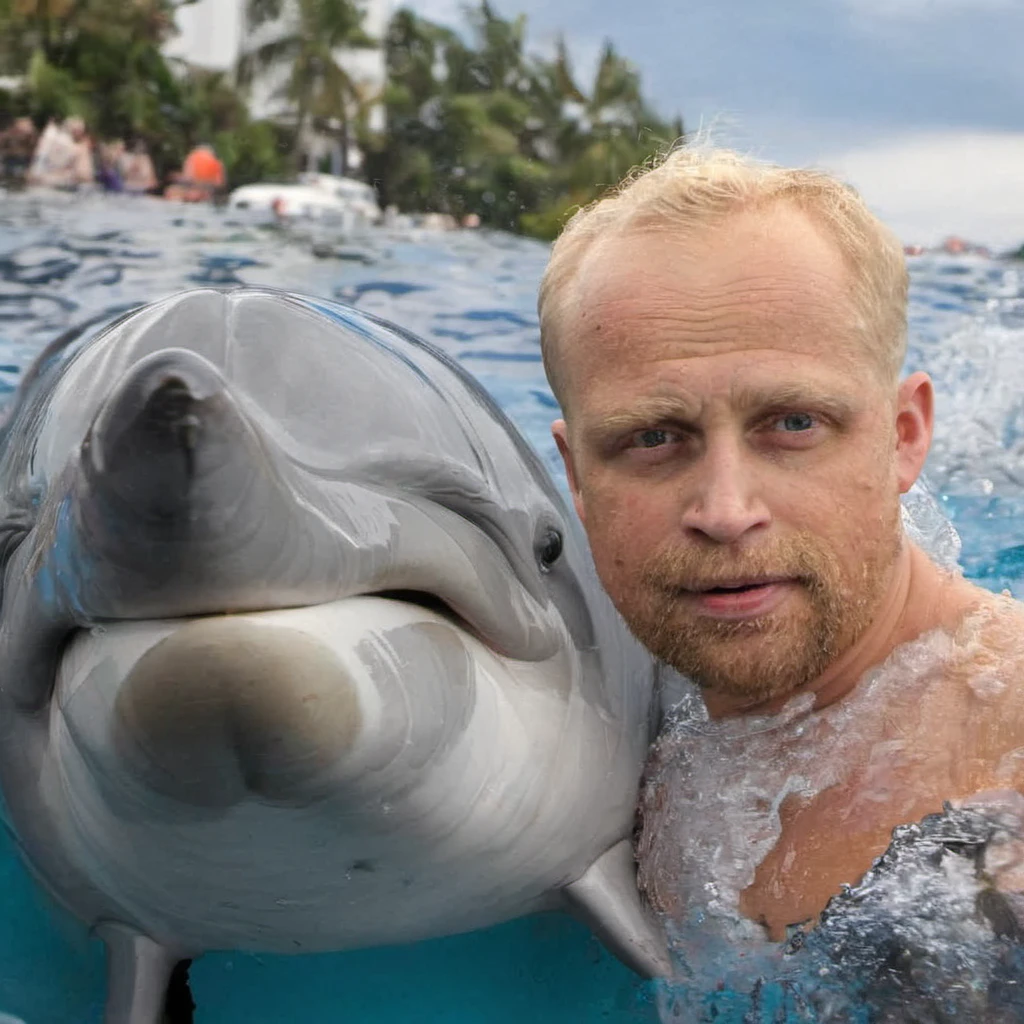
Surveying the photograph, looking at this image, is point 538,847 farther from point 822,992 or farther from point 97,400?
point 97,400

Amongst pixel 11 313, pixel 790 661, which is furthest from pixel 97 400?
pixel 11 313

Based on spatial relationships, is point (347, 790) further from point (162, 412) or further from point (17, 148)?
point (17, 148)

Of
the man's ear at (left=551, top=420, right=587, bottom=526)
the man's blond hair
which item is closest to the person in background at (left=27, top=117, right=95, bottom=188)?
the man's ear at (left=551, top=420, right=587, bottom=526)

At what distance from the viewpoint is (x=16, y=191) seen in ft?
51.9

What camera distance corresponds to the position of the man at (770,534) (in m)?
2.41

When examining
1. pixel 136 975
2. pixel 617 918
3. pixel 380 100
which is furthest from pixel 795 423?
pixel 380 100

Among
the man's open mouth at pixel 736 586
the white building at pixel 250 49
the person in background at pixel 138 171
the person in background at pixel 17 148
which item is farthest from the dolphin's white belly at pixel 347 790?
the white building at pixel 250 49

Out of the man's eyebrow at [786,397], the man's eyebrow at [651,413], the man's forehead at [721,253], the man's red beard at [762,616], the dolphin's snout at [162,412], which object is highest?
the man's forehead at [721,253]

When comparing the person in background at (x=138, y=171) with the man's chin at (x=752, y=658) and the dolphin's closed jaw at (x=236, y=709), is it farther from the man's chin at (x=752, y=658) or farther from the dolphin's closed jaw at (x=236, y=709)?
the dolphin's closed jaw at (x=236, y=709)

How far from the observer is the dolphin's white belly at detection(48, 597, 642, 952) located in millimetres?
1735

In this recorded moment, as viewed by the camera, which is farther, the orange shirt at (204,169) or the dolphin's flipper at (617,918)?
the orange shirt at (204,169)

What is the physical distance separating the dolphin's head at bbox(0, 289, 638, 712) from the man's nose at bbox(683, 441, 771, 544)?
295mm

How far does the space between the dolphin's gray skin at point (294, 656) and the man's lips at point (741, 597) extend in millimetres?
257

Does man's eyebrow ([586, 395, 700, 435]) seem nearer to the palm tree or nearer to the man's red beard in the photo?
the man's red beard
